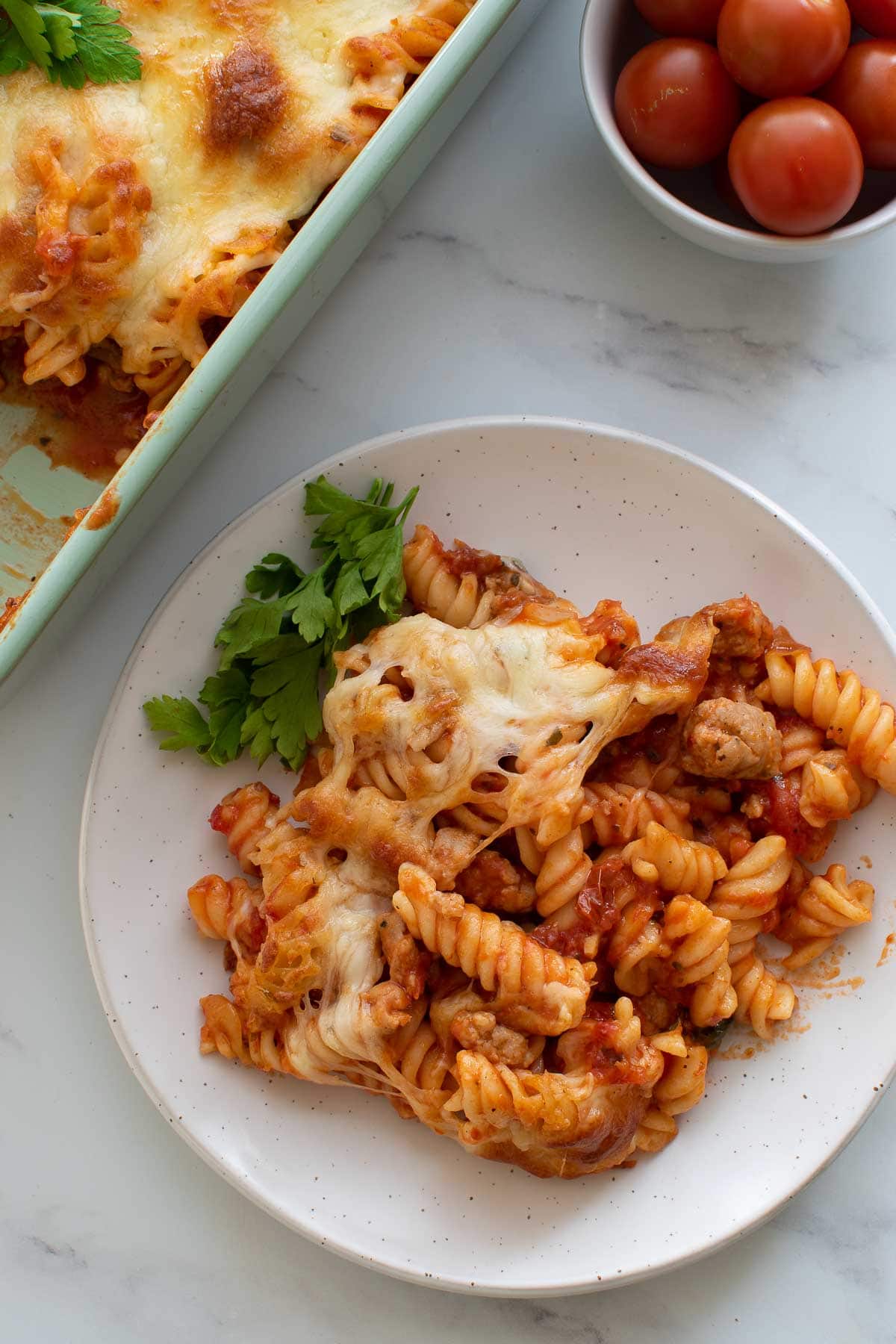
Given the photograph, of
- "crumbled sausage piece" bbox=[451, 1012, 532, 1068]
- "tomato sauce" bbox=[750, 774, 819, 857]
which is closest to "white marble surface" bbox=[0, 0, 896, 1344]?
"tomato sauce" bbox=[750, 774, 819, 857]

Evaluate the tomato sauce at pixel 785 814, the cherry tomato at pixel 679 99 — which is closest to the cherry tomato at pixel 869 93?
the cherry tomato at pixel 679 99

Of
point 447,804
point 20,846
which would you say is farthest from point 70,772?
point 447,804

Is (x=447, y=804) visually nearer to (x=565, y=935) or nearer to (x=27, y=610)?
(x=565, y=935)

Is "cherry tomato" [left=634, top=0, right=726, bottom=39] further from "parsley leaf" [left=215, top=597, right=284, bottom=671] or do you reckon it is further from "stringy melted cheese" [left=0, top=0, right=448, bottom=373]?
"parsley leaf" [left=215, top=597, right=284, bottom=671]

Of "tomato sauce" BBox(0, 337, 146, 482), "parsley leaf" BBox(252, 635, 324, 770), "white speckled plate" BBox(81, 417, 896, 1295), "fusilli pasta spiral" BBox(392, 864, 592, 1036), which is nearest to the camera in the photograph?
"fusilli pasta spiral" BBox(392, 864, 592, 1036)

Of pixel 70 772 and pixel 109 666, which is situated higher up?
pixel 109 666

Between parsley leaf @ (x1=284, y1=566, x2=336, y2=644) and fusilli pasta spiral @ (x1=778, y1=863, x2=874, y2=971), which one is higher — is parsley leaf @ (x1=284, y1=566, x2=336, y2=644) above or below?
above
